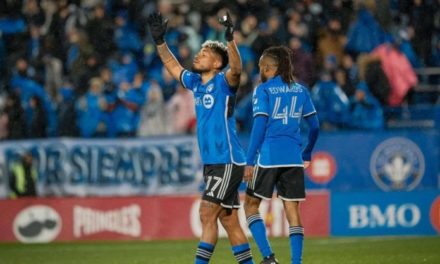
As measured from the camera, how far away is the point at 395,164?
1773 centimetres

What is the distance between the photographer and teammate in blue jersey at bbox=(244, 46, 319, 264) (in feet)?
32.6

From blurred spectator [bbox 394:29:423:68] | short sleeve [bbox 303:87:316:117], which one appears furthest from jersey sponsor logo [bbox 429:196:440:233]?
short sleeve [bbox 303:87:316:117]

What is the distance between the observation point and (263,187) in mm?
10062

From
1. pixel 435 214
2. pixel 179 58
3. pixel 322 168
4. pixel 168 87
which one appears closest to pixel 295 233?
pixel 435 214

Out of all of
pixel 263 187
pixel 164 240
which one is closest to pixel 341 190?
pixel 164 240

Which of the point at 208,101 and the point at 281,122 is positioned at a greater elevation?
the point at 208,101

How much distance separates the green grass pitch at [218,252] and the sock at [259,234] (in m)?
1.98

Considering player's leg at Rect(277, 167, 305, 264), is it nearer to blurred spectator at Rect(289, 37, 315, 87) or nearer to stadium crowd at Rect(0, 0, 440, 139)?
stadium crowd at Rect(0, 0, 440, 139)

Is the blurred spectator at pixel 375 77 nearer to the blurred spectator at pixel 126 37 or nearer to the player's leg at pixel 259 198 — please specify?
the blurred spectator at pixel 126 37

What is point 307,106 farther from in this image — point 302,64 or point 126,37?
point 126,37

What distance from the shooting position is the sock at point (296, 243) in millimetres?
9789

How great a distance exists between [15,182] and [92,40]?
3612mm

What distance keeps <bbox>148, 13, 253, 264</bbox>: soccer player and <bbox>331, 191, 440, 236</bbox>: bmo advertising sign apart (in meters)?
7.56

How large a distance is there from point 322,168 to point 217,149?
28.5ft
